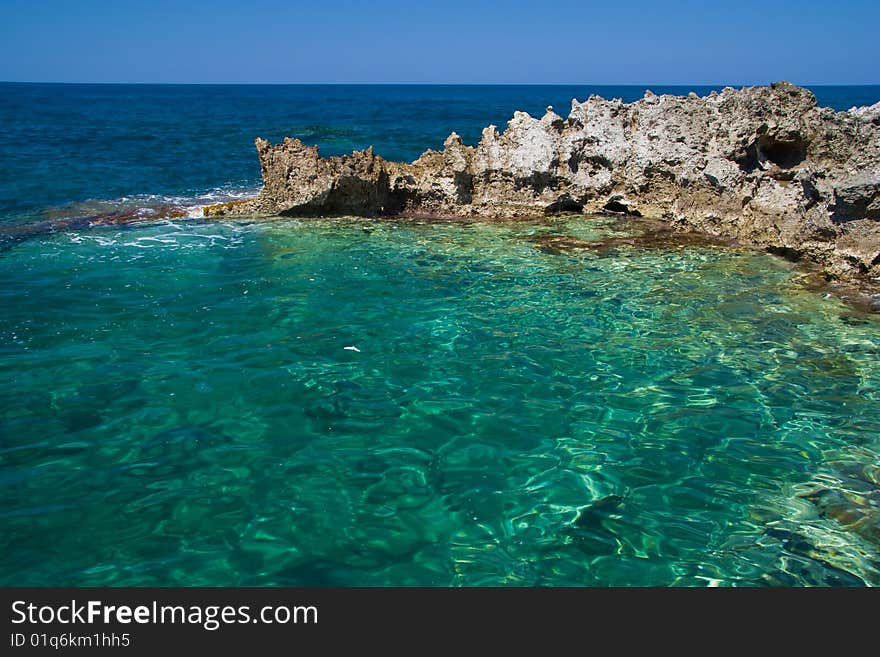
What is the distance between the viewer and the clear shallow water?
4.55 m

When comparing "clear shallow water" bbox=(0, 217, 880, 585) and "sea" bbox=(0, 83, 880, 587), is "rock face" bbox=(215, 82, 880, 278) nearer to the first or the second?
"sea" bbox=(0, 83, 880, 587)

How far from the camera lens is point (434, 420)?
6.27 meters

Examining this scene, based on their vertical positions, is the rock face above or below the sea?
above

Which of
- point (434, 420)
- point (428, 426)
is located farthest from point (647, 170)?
point (428, 426)

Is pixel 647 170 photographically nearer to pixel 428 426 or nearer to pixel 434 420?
pixel 434 420

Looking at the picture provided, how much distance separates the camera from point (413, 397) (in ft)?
21.9

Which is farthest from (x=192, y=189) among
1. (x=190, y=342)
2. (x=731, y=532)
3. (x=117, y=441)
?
(x=731, y=532)

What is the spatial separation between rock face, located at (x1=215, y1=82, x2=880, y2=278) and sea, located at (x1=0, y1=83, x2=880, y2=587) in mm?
1382

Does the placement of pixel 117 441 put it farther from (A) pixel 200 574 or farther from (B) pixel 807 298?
(B) pixel 807 298

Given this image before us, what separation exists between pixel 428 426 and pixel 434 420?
0.39 feet

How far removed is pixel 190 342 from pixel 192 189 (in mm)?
11635

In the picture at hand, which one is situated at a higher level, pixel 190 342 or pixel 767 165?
pixel 767 165

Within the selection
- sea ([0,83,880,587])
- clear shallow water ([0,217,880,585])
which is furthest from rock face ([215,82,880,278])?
clear shallow water ([0,217,880,585])

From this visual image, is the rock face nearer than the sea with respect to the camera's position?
No
